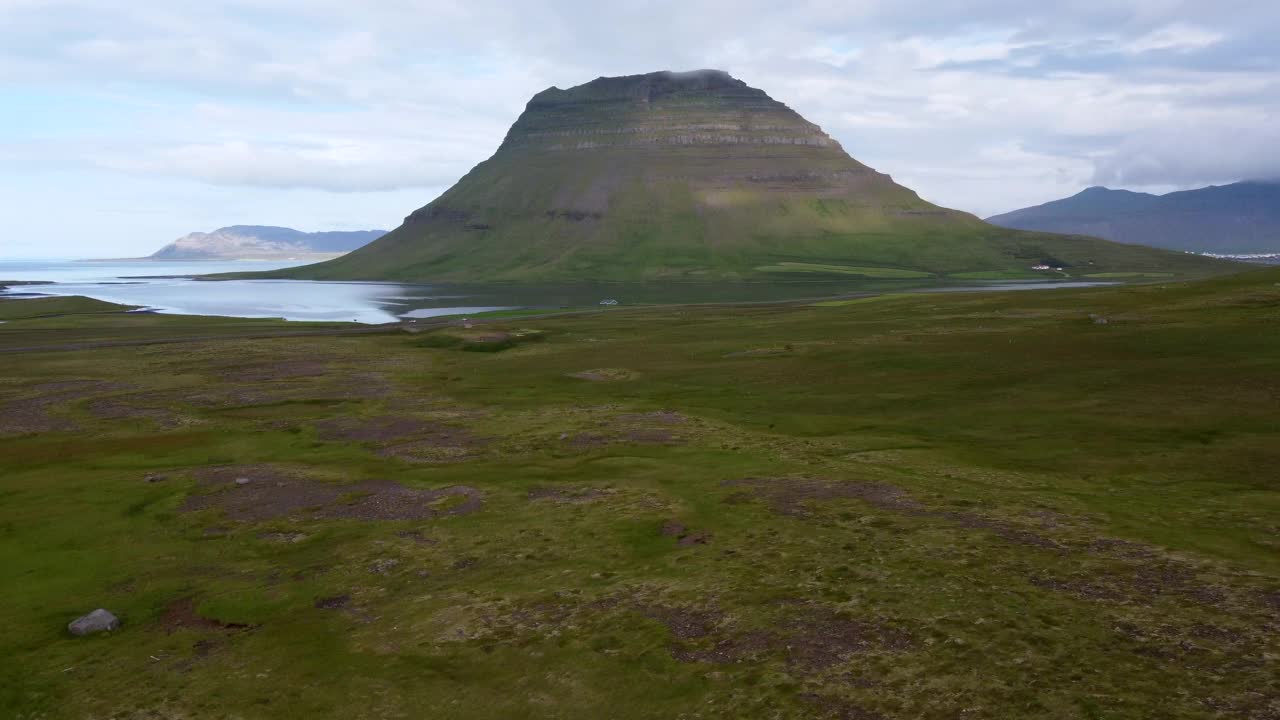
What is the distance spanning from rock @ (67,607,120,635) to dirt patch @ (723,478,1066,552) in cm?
2020

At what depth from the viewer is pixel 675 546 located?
94.5 ft

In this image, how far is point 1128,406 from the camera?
4706 centimetres

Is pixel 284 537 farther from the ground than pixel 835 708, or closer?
closer

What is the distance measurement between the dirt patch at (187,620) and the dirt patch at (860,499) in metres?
17.6

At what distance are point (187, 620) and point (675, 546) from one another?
14.3m

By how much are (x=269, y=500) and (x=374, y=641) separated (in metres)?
17.2

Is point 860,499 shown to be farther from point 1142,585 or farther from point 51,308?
point 51,308

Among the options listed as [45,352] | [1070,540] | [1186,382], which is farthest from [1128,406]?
[45,352]

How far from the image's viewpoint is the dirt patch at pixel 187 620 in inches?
942

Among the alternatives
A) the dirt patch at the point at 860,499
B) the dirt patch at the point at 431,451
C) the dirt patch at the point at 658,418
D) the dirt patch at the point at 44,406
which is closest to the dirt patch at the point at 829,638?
the dirt patch at the point at 860,499

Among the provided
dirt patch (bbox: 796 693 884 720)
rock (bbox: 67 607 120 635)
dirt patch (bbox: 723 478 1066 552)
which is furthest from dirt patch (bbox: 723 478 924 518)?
rock (bbox: 67 607 120 635)

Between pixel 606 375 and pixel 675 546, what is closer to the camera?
pixel 675 546

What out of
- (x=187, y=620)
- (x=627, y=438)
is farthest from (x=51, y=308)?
(x=187, y=620)

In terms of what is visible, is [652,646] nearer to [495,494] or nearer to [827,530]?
[827,530]
